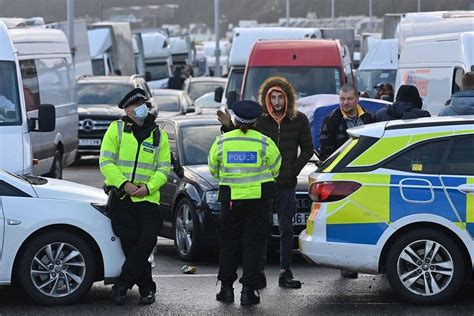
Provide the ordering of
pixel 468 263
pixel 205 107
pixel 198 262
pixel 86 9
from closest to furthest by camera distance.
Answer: pixel 468 263 → pixel 198 262 → pixel 205 107 → pixel 86 9

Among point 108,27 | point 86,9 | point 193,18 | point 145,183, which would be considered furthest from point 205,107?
point 193,18

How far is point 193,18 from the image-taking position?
10788 centimetres

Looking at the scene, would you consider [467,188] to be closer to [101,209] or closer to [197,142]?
[101,209]

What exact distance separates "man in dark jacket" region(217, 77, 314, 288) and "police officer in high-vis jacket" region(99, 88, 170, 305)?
46.0 inches

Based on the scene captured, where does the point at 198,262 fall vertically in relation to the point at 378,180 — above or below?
below

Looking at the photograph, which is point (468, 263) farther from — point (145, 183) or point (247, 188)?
point (145, 183)

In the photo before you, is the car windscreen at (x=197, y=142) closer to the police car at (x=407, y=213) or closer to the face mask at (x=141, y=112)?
the face mask at (x=141, y=112)

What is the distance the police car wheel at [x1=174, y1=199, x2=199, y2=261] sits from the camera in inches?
486

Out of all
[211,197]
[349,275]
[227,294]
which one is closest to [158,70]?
[211,197]

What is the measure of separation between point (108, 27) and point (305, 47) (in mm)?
19896

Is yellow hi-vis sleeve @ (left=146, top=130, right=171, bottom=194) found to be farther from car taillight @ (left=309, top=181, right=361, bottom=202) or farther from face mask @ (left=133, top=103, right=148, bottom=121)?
car taillight @ (left=309, top=181, right=361, bottom=202)

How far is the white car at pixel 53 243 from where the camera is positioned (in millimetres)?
9789

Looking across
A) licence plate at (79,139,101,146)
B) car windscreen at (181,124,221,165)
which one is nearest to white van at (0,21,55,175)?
car windscreen at (181,124,221,165)

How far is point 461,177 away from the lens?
31.8 ft
